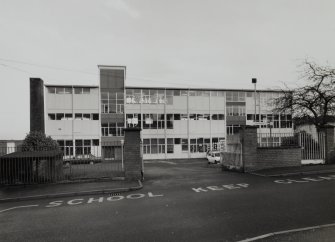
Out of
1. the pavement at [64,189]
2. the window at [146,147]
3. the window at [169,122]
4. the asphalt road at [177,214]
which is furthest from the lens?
the window at [169,122]

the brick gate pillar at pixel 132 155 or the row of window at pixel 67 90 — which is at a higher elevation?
the row of window at pixel 67 90

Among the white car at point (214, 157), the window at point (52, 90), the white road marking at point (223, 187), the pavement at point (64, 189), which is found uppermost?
the window at point (52, 90)

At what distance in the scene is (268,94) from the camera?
53.3 metres

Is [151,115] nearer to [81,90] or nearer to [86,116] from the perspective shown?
[86,116]

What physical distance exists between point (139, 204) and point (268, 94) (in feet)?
161

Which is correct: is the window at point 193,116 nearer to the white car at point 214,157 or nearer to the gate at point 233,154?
the white car at point 214,157

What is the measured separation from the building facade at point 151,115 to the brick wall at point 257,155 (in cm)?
3129

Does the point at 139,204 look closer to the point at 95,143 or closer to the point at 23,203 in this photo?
the point at 23,203

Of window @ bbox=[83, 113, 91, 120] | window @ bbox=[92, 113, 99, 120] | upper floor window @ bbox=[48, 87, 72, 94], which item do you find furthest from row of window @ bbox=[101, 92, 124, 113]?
upper floor window @ bbox=[48, 87, 72, 94]

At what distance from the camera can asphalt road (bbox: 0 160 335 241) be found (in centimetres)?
609

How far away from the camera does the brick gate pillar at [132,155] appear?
1462 cm

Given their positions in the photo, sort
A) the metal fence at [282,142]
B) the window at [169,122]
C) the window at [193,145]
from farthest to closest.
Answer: the window at [193,145] → the window at [169,122] → the metal fence at [282,142]

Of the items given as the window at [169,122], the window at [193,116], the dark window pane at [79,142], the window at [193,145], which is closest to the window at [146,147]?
the window at [169,122]

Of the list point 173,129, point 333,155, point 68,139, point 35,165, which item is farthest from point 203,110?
point 35,165
